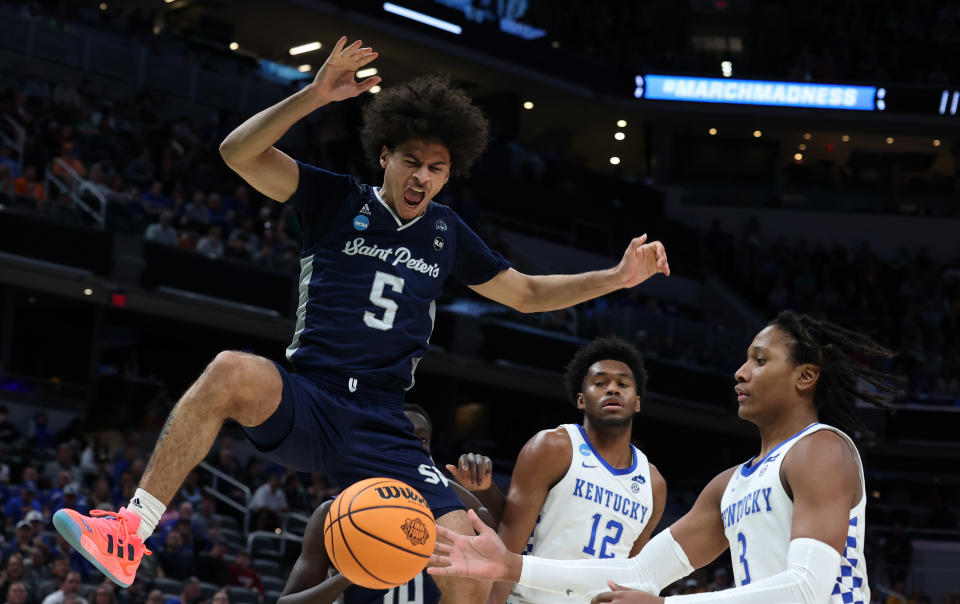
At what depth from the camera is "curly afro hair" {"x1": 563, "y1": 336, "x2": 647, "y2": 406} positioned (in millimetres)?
8562

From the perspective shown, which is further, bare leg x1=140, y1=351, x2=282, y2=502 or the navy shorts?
the navy shorts

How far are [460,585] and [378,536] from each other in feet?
2.35

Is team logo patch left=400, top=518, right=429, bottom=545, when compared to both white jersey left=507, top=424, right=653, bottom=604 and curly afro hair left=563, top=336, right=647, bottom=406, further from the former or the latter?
curly afro hair left=563, top=336, right=647, bottom=406

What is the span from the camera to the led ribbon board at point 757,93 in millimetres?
36094

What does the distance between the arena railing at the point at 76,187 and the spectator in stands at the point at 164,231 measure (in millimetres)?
924

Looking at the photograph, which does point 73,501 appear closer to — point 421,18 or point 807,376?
point 807,376

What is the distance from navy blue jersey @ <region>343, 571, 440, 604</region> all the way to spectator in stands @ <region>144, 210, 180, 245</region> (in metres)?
14.7

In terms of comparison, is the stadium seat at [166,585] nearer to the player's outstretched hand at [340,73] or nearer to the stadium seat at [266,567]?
the stadium seat at [266,567]

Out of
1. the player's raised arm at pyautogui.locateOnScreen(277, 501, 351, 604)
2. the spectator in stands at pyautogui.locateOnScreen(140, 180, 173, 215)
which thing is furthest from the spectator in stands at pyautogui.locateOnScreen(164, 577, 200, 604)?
the spectator in stands at pyautogui.locateOnScreen(140, 180, 173, 215)

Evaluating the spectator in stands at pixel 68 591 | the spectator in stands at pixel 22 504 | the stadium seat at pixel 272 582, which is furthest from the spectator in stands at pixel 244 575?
the spectator in stands at pixel 68 591

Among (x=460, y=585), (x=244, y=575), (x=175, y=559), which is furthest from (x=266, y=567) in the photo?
(x=460, y=585)

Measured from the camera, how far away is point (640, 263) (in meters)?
6.29

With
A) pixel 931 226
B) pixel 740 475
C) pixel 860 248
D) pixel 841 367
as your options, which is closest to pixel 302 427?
pixel 740 475

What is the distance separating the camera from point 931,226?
116 feet
